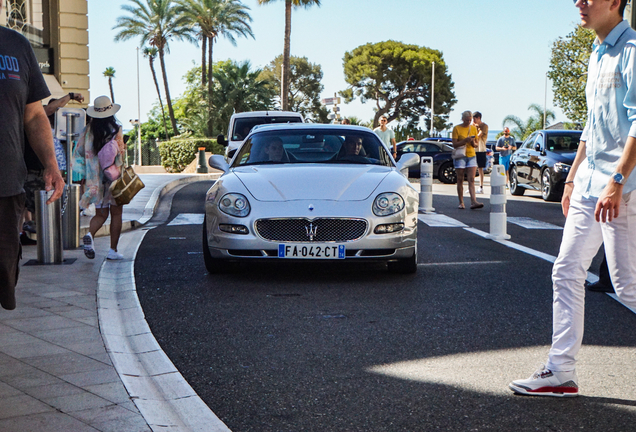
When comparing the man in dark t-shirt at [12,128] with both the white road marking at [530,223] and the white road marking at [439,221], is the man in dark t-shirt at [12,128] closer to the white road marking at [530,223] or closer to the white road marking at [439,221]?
the white road marking at [439,221]

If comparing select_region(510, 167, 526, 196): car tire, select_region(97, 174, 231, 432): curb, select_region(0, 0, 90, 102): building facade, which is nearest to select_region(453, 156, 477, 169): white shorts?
select_region(510, 167, 526, 196): car tire

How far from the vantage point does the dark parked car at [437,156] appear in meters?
26.1

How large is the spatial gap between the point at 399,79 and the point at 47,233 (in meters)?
68.8

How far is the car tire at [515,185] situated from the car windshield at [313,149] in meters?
11.9

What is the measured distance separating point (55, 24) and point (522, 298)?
1563 cm

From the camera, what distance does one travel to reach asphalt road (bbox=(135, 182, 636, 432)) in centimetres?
354

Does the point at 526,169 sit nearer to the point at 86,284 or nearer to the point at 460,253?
the point at 460,253

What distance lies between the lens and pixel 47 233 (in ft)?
25.5

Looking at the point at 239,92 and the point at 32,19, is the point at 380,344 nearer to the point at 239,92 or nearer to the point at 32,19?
the point at 32,19

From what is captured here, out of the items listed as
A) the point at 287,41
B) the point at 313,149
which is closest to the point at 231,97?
the point at 287,41

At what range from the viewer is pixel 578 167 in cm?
385

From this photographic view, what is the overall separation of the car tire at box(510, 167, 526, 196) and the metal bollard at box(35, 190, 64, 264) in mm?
13719

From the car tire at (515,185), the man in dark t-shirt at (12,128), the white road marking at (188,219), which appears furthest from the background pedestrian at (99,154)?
the car tire at (515,185)

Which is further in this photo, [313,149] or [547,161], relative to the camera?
[547,161]
